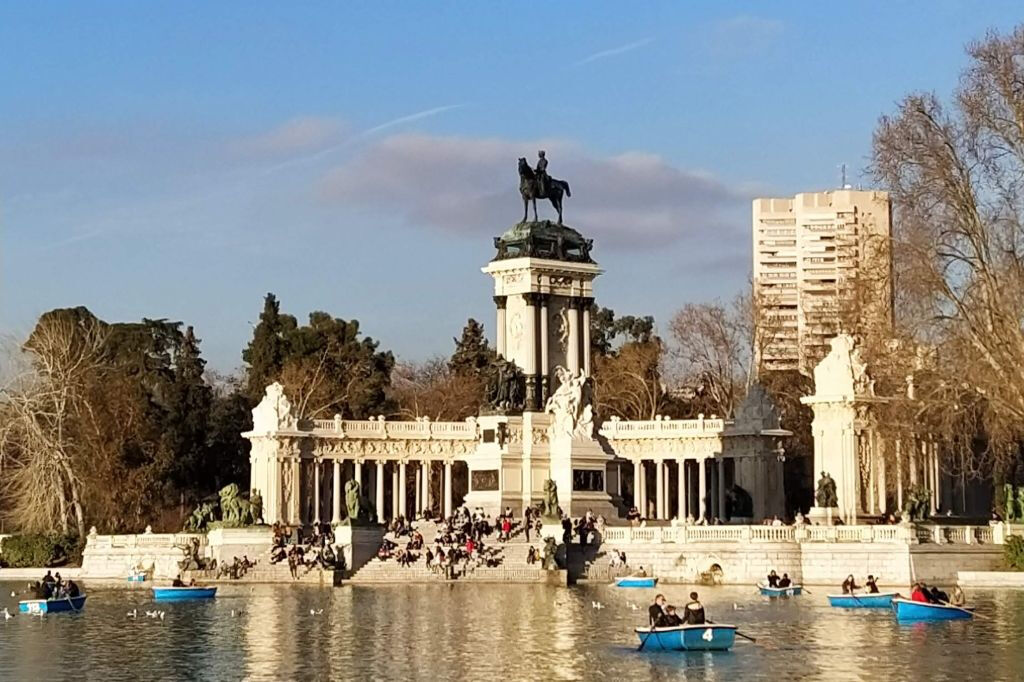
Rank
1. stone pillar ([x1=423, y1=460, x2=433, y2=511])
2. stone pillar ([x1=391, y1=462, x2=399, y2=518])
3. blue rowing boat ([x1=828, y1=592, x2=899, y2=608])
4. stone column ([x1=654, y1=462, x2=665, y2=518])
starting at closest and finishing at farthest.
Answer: blue rowing boat ([x1=828, y1=592, x2=899, y2=608])
stone column ([x1=654, y1=462, x2=665, y2=518])
stone pillar ([x1=423, y1=460, x2=433, y2=511])
stone pillar ([x1=391, y1=462, x2=399, y2=518])

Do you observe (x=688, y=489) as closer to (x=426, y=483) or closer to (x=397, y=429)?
(x=426, y=483)

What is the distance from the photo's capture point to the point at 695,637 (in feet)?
131

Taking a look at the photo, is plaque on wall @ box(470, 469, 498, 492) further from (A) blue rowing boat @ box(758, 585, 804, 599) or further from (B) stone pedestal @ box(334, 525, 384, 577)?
(A) blue rowing boat @ box(758, 585, 804, 599)

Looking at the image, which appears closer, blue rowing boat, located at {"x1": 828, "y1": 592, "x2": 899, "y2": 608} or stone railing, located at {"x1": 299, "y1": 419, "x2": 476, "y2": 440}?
blue rowing boat, located at {"x1": 828, "y1": 592, "x2": 899, "y2": 608}

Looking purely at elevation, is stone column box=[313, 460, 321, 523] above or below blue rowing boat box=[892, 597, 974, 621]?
above

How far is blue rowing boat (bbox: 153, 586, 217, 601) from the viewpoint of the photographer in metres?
59.3

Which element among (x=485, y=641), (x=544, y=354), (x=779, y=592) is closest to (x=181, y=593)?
(x=779, y=592)

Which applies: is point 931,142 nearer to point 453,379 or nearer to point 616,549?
point 616,549

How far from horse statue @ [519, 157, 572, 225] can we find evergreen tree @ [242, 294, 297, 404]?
109ft

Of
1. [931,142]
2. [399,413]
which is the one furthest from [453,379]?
[931,142]

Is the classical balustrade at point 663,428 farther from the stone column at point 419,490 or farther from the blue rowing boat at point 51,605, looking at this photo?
the blue rowing boat at point 51,605

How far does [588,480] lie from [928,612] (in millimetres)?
31278

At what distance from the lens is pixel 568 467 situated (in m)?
76.4

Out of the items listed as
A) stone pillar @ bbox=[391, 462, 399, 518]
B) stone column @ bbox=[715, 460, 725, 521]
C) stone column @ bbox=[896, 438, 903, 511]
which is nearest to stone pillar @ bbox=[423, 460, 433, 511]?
stone pillar @ bbox=[391, 462, 399, 518]
